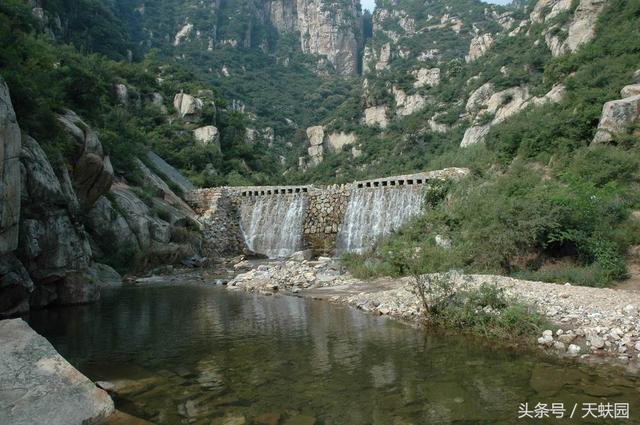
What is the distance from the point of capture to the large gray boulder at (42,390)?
4543 millimetres

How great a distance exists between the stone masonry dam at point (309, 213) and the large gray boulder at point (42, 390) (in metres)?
19.1

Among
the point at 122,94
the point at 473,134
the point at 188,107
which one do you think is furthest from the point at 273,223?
the point at 473,134

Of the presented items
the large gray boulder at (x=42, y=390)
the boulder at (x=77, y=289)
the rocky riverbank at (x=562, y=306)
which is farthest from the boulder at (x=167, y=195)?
the large gray boulder at (x=42, y=390)

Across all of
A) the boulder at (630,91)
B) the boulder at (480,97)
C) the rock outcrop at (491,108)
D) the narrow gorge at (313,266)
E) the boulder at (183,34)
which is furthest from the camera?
the boulder at (183,34)

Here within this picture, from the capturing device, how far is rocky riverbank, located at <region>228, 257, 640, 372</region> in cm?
700

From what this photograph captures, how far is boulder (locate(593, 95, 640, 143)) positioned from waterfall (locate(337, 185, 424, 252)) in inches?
351

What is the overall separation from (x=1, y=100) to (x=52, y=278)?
18.6ft

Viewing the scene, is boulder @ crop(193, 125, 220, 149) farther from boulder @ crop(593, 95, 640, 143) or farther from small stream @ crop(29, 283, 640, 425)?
small stream @ crop(29, 283, 640, 425)

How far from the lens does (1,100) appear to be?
7.99m

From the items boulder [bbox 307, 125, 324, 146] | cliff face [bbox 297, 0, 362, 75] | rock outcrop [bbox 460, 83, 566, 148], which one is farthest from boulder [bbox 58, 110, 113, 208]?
cliff face [bbox 297, 0, 362, 75]

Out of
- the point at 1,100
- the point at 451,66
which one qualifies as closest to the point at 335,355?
the point at 1,100

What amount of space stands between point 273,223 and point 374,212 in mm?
6950

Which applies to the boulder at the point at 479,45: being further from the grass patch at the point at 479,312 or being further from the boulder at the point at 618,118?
the grass patch at the point at 479,312

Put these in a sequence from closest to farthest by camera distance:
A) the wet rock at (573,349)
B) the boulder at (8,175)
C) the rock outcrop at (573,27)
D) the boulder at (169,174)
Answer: the wet rock at (573,349)
the boulder at (8,175)
the boulder at (169,174)
the rock outcrop at (573,27)
